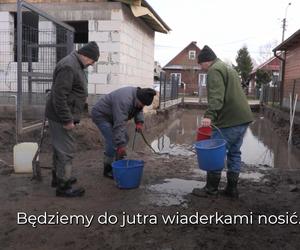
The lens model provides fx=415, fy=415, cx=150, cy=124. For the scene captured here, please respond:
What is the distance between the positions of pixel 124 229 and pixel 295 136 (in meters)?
9.42

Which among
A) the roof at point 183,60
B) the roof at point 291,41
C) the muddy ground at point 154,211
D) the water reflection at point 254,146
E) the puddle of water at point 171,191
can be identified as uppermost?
the roof at point 183,60

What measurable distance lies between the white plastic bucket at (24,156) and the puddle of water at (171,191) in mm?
1787

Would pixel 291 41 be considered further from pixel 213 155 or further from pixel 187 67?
pixel 187 67

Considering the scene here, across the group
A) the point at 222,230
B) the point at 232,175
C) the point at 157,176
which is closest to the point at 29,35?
the point at 157,176

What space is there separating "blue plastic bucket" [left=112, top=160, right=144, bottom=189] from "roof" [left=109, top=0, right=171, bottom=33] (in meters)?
6.66

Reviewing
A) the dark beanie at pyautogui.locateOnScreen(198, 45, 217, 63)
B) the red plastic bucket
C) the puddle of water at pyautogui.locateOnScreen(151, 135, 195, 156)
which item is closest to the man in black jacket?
the dark beanie at pyautogui.locateOnScreen(198, 45, 217, 63)

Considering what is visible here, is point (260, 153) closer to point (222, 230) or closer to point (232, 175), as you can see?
point (232, 175)

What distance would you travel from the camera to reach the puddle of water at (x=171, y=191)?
504 centimetres

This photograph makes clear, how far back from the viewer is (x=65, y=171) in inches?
198

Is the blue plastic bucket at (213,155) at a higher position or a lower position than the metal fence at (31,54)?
lower

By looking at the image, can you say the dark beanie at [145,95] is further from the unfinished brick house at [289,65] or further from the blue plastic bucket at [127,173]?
the unfinished brick house at [289,65]

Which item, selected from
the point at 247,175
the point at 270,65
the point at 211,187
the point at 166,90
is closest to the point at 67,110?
the point at 211,187

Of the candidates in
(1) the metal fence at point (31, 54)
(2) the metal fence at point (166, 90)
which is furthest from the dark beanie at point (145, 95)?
(2) the metal fence at point (166, 90)

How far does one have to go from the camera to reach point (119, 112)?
5.33 metres
